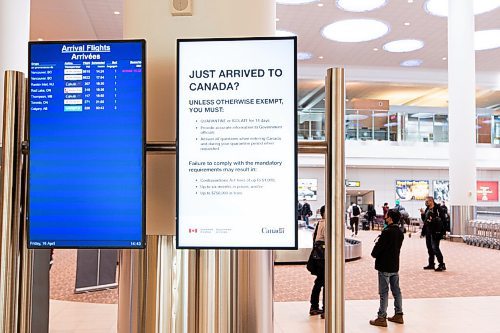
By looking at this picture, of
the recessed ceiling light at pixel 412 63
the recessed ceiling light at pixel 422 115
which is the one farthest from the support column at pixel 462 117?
the recessed ceiling light at pixel 422 115

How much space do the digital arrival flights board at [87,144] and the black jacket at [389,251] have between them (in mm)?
5769

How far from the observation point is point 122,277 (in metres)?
2.34

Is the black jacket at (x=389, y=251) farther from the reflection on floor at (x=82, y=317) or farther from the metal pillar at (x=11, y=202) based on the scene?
the metal pillar at (x=11, y=202)

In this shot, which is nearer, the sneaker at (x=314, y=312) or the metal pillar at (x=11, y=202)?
the metal pillar at (x=11, y=202)

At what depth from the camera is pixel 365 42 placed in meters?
23.5

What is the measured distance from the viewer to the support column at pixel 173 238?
220 cm

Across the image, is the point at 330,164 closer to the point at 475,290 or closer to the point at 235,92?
the point at 235,92

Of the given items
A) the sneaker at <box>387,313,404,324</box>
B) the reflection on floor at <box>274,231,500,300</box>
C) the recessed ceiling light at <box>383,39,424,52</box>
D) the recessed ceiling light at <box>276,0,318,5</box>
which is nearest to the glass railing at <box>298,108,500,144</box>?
the recessed ceiling light at <box>383,39,424,52</box>

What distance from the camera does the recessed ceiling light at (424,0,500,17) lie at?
1914cm

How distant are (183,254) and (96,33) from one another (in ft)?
71.5

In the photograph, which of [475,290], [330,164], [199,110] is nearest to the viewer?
[330,164]

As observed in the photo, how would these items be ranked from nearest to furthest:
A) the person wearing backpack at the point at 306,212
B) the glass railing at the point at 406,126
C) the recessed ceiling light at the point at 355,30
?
the recessed ceiling light at the point at 355,30 → the person wearing backpack at the point at 306,212 → the glass railing at the point at 406,126

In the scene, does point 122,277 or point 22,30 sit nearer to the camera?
point 122,277

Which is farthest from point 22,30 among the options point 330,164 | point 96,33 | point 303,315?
point 96,33
